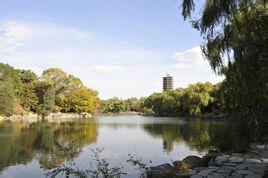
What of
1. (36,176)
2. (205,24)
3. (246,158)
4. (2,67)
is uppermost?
(2,67)

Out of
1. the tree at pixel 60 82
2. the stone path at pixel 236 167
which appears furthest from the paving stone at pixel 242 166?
the tree at pixel 60 82

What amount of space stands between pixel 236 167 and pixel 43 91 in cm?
4991

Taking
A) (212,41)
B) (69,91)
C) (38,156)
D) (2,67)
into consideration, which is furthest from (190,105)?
(212,41)

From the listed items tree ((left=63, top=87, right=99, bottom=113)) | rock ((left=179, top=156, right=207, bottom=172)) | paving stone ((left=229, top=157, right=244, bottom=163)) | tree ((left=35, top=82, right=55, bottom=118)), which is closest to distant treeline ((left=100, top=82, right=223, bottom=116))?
tree ((left=63, top=87, right=99, bottom=113))

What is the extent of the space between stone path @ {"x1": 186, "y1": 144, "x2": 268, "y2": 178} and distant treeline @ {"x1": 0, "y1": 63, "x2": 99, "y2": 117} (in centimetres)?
4453

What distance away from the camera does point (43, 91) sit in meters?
55.7

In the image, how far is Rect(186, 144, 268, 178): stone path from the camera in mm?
7751

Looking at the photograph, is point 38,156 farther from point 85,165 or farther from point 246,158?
point 246,158

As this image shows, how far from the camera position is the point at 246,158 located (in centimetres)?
1002

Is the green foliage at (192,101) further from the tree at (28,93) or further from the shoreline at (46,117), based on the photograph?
the tree at (28,93)

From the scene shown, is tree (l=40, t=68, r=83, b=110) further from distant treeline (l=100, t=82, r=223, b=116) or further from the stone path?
the stone path

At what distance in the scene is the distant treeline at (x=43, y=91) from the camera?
5388cm

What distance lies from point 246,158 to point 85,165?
5596 millimetres

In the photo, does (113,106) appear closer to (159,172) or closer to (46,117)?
(46,117)
